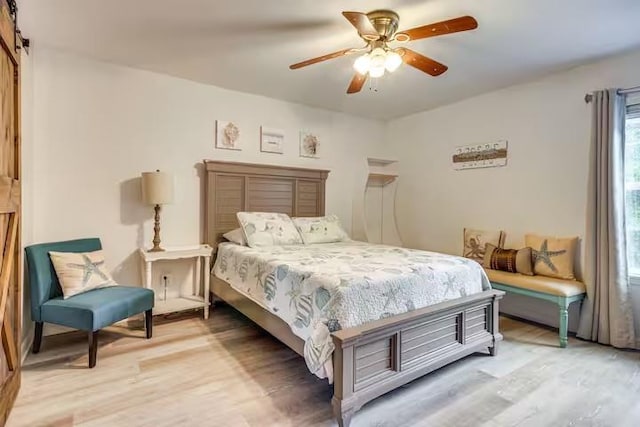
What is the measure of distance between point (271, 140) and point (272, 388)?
9.22 ft

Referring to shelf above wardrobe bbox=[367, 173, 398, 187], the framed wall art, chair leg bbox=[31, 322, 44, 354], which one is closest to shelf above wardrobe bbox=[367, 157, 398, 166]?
shelf above wardrobe bbox=[367, 173, 398, 187]

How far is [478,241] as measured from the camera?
12.3 ft


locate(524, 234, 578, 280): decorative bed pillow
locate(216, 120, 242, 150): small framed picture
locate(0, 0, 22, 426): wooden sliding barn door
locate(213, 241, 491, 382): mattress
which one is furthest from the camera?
locate(216, 120, 242, 150): small framed picture

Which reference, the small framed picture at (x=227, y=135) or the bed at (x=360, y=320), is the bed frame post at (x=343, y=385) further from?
the small framed picture at (x=227, y=135)

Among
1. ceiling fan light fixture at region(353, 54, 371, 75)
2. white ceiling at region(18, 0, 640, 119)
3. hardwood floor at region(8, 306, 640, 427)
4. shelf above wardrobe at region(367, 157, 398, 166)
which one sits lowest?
hardwood floor at region(8, 306, 640, 427)

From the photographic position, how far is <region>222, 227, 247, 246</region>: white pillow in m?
3.45

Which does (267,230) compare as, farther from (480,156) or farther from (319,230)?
(480,156)

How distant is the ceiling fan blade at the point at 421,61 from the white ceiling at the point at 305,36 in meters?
0.23

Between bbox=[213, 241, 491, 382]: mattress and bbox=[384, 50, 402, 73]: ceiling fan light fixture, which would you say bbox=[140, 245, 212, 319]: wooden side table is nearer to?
bbox=[213, 241, 491, 382]: mattress

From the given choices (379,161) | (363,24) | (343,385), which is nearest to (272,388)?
(343,385)

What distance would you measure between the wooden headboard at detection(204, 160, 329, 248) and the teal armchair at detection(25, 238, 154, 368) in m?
1.14

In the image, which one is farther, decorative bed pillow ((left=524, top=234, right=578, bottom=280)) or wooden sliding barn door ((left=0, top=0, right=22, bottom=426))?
decorative bed pillow ((left=524, top=234, right=578, bottom=280))

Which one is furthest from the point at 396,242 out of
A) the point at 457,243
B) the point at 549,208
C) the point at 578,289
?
the point at 578,289

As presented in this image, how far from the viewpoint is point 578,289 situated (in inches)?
113
